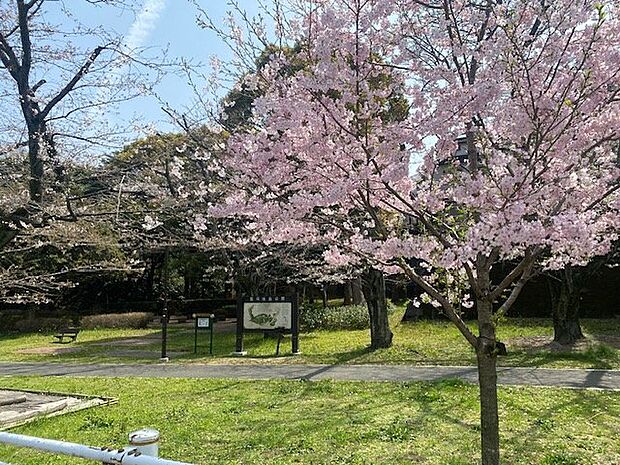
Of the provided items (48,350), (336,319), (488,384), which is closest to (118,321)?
(48,350)

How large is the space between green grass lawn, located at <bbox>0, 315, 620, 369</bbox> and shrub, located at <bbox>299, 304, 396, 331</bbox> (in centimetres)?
62

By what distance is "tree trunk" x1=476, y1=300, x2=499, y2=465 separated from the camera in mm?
3906

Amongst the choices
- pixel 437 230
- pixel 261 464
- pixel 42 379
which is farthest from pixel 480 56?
pixel 42 379

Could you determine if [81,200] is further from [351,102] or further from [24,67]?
[351,102]

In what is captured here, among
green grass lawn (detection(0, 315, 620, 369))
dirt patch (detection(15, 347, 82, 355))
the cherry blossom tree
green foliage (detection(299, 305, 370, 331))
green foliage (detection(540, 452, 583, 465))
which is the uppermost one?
the cherry blossom tree

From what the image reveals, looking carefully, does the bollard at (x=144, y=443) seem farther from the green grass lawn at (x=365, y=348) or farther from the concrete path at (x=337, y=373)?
the green grass lawn at (x=365, y=348)

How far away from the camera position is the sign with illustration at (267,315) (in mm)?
14398

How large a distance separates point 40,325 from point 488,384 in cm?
2508

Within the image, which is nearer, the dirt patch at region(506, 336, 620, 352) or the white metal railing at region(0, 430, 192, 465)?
the white metal railing at region(0, 430, 192, 465)

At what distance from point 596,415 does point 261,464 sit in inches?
168

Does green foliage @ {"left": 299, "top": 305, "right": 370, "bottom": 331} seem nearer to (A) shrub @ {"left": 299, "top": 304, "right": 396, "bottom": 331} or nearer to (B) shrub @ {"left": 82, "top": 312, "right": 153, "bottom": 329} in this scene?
(A) shrub @ {"left": 299, "top": 304, "right": 396, "bottom": 331}

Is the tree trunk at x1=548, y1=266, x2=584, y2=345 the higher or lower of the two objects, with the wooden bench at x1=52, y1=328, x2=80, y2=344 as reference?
higher

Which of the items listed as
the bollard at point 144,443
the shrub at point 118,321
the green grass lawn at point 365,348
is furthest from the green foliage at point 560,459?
the shrub at point 118,321

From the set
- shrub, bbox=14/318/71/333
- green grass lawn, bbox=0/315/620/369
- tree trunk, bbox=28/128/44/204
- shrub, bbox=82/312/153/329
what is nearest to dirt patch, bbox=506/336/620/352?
green grass lawn, bbox=0/315/620/369
